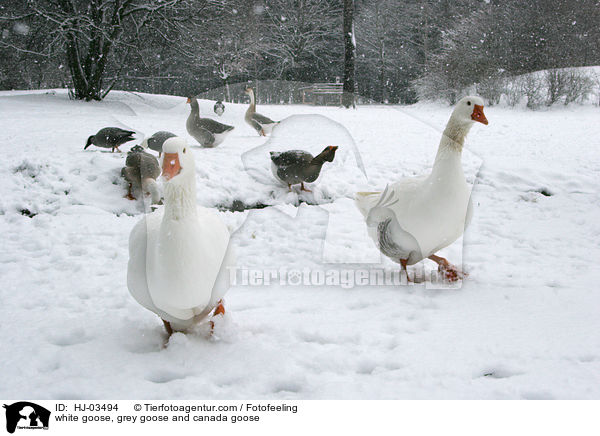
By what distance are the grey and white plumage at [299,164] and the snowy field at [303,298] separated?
0.33 metres

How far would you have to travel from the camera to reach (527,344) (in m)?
2.61

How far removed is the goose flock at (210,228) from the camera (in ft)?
7.66

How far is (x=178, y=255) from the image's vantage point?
231 cm

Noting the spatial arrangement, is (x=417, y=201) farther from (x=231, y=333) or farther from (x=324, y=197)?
(x=324, y=197)

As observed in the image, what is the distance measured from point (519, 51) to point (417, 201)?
25393 millimetres

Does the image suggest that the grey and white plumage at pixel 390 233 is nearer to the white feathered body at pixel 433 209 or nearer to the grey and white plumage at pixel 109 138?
the white feathered body at pixel 433 209

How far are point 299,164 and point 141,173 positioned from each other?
7.26 ft

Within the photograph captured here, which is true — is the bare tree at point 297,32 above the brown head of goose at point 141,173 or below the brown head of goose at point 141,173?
above
